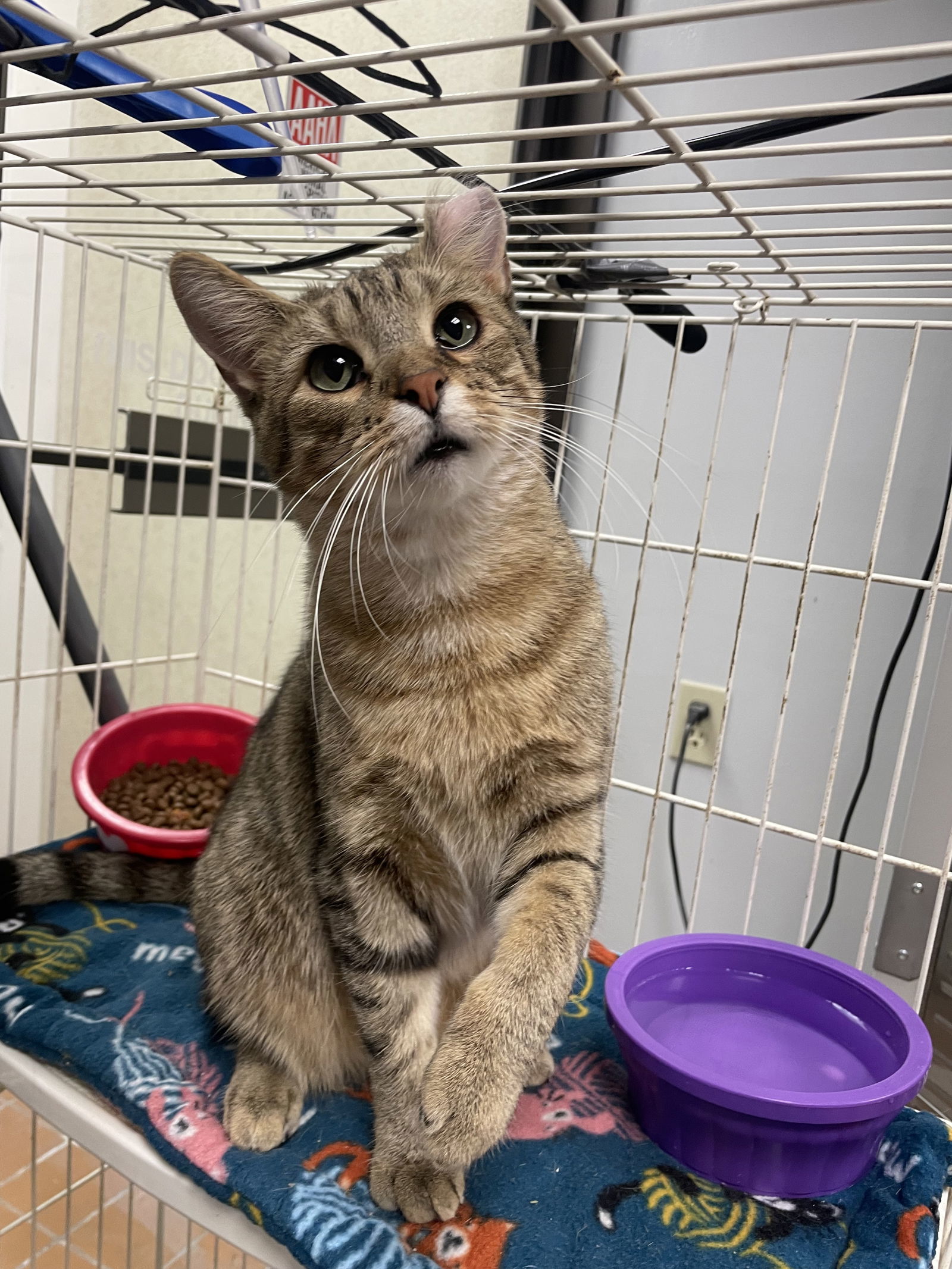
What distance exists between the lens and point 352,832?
80 cm

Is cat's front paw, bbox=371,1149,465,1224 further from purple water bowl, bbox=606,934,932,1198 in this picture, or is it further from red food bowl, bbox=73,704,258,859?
A: red food bowl, bbox=73,704,258,859

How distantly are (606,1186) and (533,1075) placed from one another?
0.14 m

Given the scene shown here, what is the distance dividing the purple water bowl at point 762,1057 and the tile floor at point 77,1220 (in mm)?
630

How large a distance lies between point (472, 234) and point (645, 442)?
0.77 m

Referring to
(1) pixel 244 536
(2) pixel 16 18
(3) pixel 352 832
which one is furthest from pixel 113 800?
(2) pixel 16 18

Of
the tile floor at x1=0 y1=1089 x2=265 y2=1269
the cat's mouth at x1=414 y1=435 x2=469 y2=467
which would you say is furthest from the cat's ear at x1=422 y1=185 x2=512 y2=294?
the tile floor at x1=0 y1=1089 x2=265 y2=1269

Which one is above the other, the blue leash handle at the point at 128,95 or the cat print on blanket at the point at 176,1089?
the blue leash handle at the point at 128,95

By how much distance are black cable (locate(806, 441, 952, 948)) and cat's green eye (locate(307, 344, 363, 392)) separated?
0.95 m

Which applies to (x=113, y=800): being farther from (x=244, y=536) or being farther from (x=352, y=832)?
(x=352, y=832)

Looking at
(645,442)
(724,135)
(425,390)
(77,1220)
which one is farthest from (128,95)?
(77,1220)

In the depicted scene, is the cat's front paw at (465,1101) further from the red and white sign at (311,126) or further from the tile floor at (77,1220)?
the red and white sign at (311,126)

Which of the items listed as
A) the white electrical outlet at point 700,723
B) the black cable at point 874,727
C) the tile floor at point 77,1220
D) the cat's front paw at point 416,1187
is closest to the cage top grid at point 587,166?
the black cable at point 874,727

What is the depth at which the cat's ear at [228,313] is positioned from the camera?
810mm

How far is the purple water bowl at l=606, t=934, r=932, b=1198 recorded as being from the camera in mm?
714
